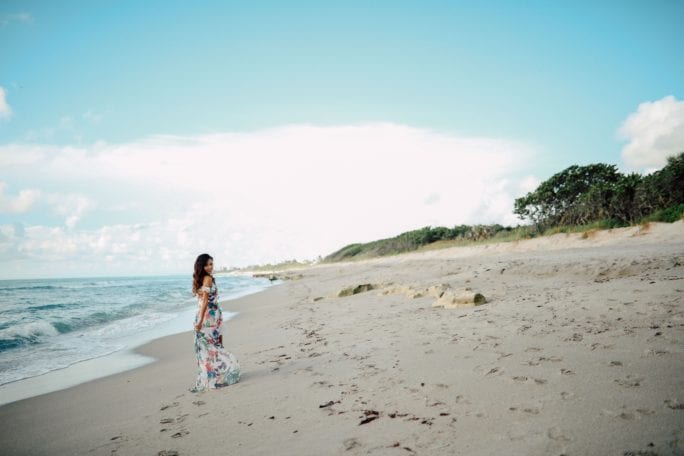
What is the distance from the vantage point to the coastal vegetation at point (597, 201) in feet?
68.6

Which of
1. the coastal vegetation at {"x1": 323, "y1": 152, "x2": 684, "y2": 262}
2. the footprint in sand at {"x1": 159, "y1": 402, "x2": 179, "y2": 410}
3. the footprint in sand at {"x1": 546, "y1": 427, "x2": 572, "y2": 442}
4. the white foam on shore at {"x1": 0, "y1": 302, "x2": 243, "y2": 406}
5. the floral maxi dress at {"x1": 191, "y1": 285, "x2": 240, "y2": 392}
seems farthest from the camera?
the coastal vegetation at {"x1": 323, "y1": 152, "x2": 684, "y2": 262}

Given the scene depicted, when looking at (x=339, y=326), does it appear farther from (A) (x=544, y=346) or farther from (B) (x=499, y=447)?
(B) (x=499, y=447)

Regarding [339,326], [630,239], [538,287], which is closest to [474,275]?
[538,287]

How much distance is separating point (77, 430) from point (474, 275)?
41.7 ft

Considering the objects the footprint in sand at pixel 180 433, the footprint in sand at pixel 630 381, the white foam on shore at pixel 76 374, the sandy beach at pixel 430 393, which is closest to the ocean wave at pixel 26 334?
the white foam on shore at pixel 76 374

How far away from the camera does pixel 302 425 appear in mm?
3703

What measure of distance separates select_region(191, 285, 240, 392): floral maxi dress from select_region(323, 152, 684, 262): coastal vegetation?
72.3 feet

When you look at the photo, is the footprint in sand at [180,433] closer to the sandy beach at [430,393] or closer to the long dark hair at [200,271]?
the sandy beach at [430,393]

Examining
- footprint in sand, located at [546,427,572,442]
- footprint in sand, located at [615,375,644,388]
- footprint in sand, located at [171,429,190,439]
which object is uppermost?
footprint in sand, located at [615,375,644,388]

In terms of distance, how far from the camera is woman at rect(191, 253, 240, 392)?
5.55m

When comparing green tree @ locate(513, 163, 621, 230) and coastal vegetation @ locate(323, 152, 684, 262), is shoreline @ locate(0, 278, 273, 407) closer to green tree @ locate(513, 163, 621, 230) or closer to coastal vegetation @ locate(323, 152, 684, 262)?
coastal vegetation @ locate(323, 152, 684, 262)

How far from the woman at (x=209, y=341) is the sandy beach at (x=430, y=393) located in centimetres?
27

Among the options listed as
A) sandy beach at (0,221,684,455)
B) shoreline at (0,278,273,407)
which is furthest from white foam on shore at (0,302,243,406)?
sandy beach at (0,221,684,455)

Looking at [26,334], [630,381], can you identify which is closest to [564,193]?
[630,381]
